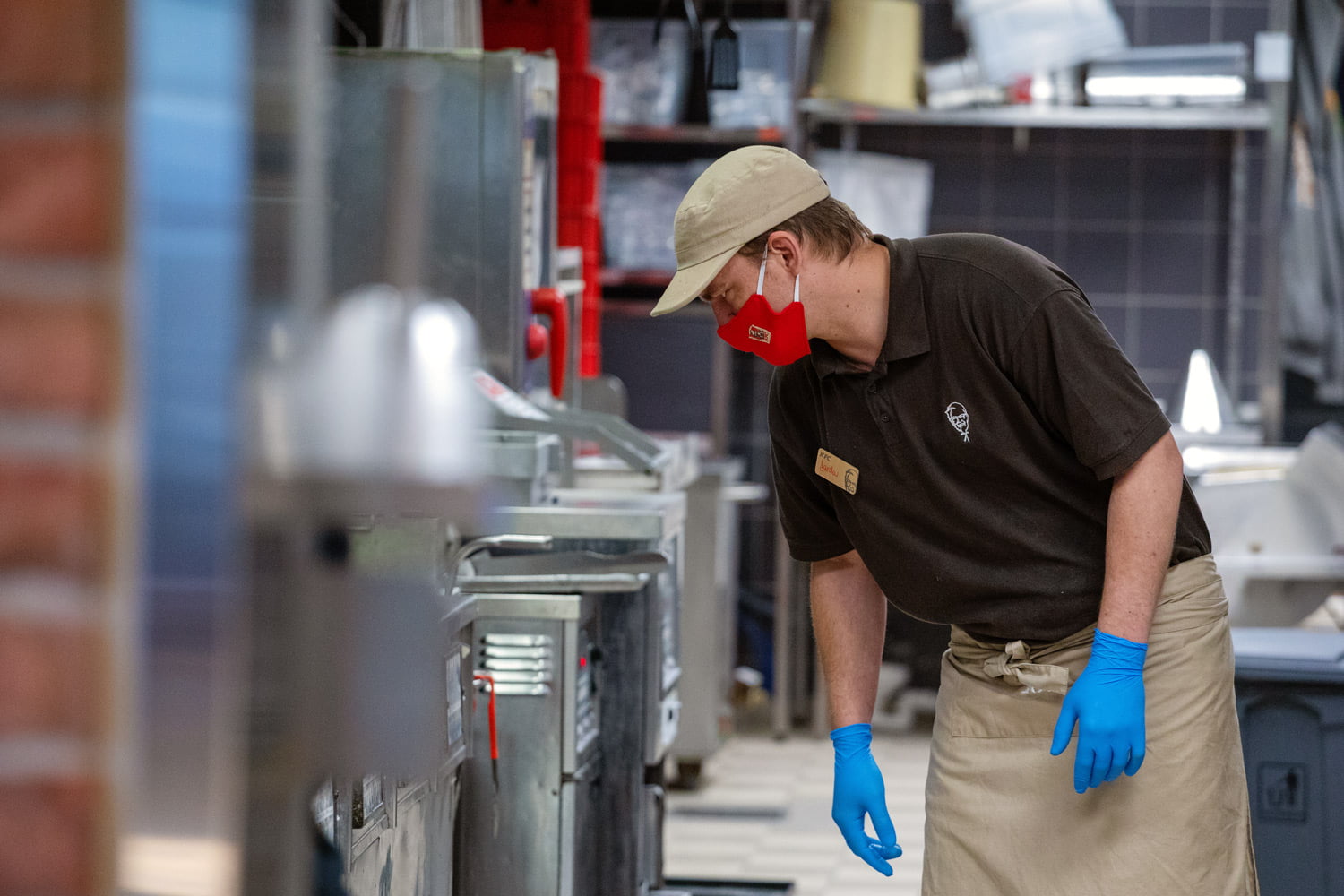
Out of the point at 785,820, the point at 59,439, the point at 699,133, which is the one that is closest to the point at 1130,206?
the point at 699,133

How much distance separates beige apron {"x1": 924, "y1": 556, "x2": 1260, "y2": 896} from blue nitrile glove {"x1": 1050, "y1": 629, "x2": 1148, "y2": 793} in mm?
83

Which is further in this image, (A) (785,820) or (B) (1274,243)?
(B) (1274,243)

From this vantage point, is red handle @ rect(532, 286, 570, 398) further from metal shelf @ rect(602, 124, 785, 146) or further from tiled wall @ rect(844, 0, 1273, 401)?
tiled wall @ rect(844, 0, 1273, 401)

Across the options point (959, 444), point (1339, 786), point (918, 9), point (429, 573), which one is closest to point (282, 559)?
point (429, 573)

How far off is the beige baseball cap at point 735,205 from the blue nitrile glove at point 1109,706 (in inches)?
23.7

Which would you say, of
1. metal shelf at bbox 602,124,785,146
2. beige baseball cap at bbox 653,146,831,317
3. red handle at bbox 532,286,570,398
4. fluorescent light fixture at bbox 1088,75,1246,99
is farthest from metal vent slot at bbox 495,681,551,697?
fluorescent light fixture at bbox 1088,75,1246,99

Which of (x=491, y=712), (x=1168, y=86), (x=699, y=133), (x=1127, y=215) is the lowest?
(x=491, y=712)

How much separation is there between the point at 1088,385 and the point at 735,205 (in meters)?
0.45

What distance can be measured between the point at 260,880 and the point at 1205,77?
4883 mm

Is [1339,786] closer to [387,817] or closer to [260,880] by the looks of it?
[387,817]

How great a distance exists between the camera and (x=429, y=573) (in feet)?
1.76

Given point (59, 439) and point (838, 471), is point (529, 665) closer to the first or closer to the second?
point (838, 471)

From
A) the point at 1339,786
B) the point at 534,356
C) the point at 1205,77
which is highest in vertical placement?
the point at 1205,77

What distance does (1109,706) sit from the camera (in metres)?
1.73
